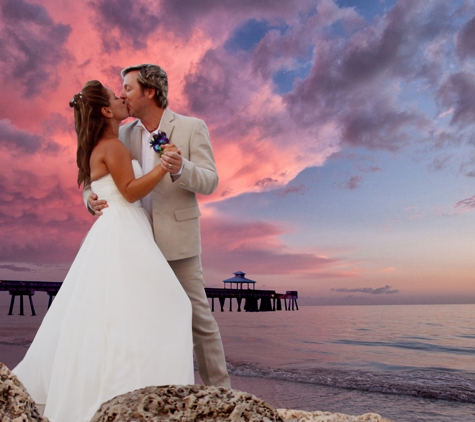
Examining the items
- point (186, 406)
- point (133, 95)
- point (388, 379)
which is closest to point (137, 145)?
point (133, 95)

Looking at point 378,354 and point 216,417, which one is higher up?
point 216,417

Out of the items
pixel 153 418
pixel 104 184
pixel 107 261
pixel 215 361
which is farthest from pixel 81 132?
pixel 153 418

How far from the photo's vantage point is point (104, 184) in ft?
12.5

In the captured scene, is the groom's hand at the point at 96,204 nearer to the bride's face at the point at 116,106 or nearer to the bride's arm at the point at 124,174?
the bride's arm at the point at 124,174

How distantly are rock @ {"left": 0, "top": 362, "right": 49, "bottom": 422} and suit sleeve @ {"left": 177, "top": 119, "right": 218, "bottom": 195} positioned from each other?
1779 millimetres

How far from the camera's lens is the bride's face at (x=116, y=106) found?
3842 mm

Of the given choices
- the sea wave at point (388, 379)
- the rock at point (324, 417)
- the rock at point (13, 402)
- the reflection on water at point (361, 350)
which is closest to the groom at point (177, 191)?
the rock at point (324, 417)

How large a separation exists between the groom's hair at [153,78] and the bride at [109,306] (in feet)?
0.86

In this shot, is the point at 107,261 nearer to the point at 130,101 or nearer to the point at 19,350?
the point at 130,101

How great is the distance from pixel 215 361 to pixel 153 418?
247cm

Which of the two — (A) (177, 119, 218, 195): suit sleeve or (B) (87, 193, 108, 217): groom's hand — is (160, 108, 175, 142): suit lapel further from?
(B) (87, 193, 108, 217): groom's hand

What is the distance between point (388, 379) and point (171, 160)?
791 cm

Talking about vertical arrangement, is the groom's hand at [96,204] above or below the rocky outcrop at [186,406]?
above

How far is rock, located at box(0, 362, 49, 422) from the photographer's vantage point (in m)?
2.21
